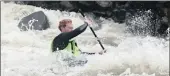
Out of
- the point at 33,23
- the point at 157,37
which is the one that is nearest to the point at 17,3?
the point at 33,23

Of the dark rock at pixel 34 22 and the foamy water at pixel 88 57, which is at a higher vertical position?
the dark rock at pixel 34 22

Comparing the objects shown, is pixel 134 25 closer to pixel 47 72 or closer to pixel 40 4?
pixel 40 4

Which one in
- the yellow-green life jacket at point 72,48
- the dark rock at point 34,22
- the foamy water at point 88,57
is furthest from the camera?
the dark rock at point 34,22

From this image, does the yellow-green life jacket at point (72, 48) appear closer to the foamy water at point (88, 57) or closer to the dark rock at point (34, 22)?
the foamy water at point (88, 57)

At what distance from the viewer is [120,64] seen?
23.5ft

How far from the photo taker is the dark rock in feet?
29.5

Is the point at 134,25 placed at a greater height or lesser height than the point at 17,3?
lesser

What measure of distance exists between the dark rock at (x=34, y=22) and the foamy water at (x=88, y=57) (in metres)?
0.14

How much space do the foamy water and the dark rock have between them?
139 mm

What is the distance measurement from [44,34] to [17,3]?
2.02 metres

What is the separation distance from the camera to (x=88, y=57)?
717 centimetres

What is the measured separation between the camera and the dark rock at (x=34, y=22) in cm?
898

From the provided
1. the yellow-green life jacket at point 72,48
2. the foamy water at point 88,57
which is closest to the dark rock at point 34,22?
the foamy water at point 88,57

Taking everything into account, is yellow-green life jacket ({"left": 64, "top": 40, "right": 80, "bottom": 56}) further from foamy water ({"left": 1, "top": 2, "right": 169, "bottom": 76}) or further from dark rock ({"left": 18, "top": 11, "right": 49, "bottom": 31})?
dark rock ({"left": 18, "top": 11, "right": 49, "bottom": 31})
